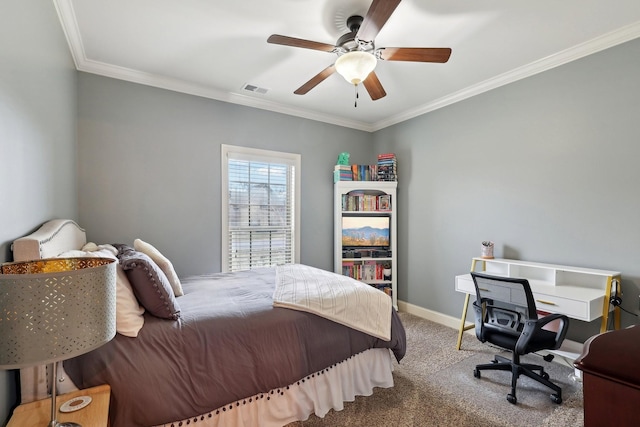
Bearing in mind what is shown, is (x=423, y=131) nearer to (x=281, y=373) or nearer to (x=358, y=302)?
(x=358, y=302)

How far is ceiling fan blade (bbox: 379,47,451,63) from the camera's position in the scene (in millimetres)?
2025

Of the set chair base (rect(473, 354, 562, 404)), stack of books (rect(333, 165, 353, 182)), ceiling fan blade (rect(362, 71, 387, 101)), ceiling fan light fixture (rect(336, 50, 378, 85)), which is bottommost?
chair base (rect(473, 354, 562, 404))

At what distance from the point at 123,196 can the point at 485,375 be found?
11.9ft

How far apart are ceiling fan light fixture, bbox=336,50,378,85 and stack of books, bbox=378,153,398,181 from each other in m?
2.13

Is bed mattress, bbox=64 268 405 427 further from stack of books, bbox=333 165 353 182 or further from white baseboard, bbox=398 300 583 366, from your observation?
stack of books, bbox=333 165 353 182

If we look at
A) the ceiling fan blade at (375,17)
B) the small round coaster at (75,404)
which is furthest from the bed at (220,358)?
the ceiling fan blade at (375,17)

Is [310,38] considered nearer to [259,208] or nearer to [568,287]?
[259,208]

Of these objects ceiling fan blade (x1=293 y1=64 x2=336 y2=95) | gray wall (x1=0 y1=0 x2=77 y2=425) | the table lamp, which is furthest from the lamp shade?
ceiling fan blade (x1=293 y1=64 x2=336 y2=95)

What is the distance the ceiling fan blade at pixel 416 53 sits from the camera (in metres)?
2.02

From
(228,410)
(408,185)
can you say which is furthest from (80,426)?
(408,185)

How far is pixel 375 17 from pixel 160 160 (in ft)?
8.14

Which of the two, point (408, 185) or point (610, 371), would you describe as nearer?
point (610, 371)

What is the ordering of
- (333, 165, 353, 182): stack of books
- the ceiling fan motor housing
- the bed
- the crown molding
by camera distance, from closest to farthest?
the bed → the ceiling fan motor housing → the crown molding → (333, 165, 353, 182): stack of books

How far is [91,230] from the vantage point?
2.80 metres
